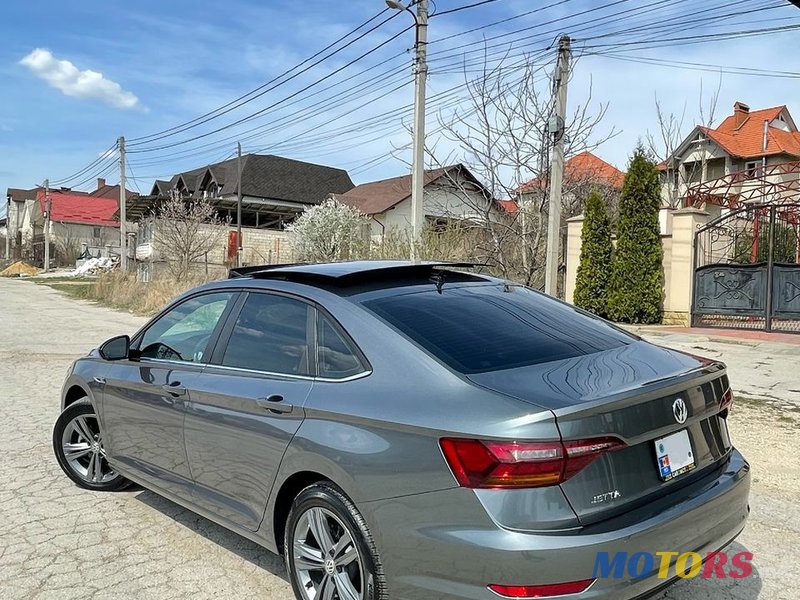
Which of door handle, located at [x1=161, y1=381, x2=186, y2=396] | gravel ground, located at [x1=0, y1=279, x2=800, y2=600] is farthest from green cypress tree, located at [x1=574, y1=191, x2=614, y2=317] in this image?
door handle, located at [x1=161, y1=381, x2=186, y2=396]

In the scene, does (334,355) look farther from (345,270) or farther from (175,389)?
(175,389)

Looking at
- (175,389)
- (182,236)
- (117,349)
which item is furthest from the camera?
(182,236)

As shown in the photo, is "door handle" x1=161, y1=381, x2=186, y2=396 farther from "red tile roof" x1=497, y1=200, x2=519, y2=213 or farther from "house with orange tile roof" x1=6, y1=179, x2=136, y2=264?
"house with orange tile roof" x1=6, y1=179, x2=136, y2=264

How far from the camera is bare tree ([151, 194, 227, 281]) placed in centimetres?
2769

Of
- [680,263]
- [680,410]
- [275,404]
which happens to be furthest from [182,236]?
[680,410]

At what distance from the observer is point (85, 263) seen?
51156mm

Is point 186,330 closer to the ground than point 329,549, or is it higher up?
higher up

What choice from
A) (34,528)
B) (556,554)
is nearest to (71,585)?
(34,528)

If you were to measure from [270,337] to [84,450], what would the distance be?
2304mm

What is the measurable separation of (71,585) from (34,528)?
0.88 m

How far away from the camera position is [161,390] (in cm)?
369

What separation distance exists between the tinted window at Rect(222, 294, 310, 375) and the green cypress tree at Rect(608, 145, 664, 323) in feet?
41.7

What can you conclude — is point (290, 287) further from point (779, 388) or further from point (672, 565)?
point (779, 388)

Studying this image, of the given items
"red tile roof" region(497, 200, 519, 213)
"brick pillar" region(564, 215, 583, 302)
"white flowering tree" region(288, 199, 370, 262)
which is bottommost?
"brick pillar" region(564, 215, 583, 302)
